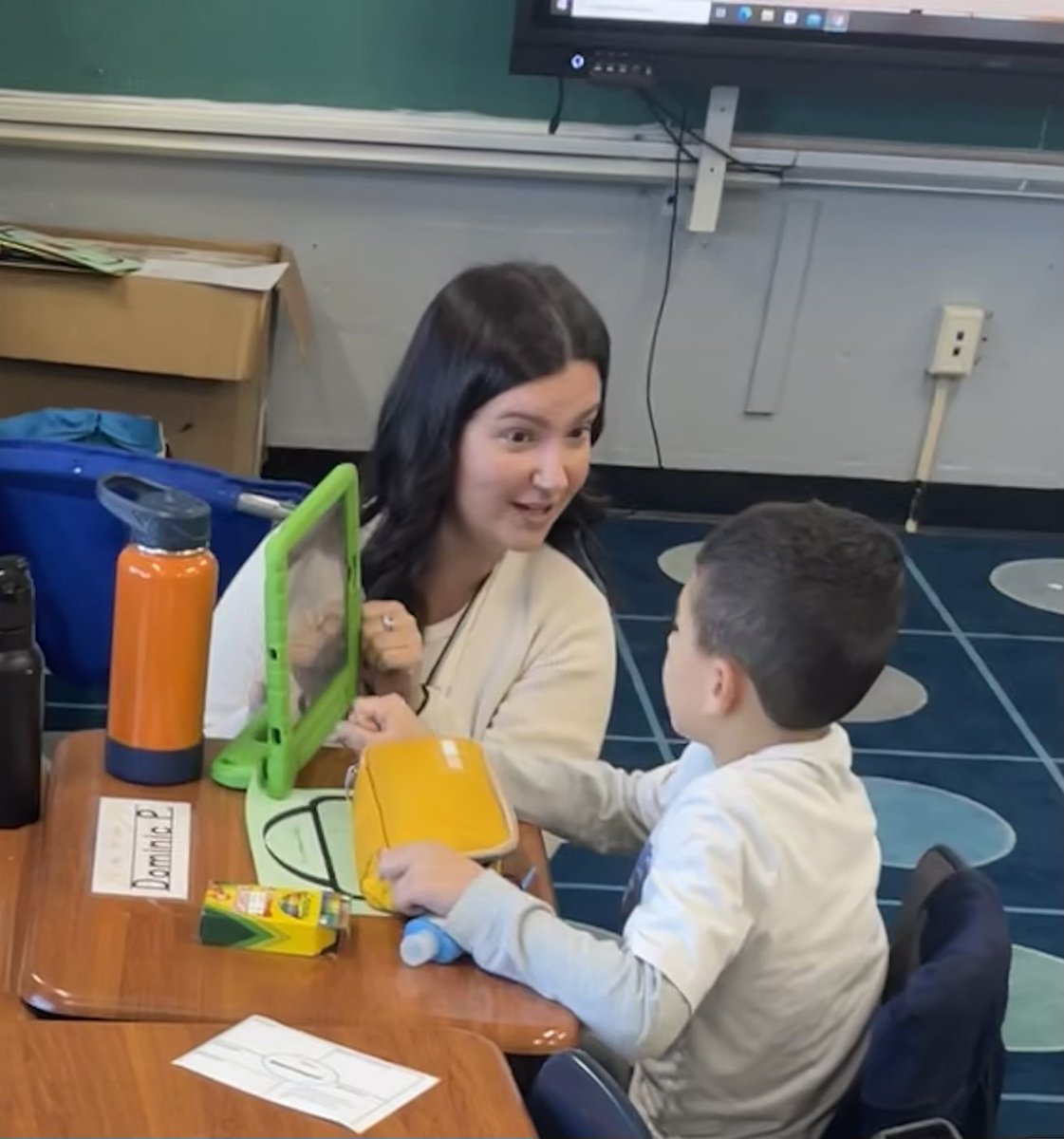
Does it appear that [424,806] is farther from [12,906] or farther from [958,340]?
[958,340]

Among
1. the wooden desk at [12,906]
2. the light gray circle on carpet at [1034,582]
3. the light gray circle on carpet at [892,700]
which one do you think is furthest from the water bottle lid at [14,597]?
the light gray circle on carpet at [1034,582]

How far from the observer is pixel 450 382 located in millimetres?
1570

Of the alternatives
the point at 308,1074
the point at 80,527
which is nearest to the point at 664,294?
the point at 80,527

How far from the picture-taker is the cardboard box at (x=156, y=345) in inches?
109

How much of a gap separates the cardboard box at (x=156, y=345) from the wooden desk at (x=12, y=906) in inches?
65.4

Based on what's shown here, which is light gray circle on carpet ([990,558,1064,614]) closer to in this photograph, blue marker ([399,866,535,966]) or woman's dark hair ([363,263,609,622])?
woman's dark hair ([363,263,609,622])

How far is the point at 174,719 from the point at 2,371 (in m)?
1.77

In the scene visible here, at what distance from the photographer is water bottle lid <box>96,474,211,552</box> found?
1.18 metres

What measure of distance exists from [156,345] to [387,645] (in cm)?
148

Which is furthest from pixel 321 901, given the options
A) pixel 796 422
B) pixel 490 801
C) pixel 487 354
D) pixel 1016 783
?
pixel 796 422

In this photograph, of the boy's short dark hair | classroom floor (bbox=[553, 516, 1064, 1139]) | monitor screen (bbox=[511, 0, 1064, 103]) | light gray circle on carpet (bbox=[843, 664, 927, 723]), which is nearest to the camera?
the boy's short dark hair

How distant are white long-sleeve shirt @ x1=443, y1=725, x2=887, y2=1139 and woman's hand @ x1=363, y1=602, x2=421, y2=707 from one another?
268 millimetres

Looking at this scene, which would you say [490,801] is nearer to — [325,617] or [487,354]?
[325,617]

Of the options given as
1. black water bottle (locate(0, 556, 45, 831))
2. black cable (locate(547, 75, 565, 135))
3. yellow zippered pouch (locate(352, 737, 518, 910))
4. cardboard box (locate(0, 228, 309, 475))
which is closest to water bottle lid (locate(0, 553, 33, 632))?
black water bottle (locate(0, 556, 45, 831))
